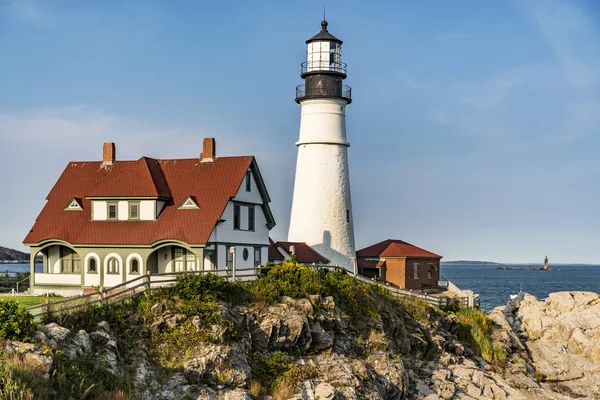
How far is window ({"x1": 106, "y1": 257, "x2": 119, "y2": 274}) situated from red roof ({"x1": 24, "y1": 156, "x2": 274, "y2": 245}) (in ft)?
2.62

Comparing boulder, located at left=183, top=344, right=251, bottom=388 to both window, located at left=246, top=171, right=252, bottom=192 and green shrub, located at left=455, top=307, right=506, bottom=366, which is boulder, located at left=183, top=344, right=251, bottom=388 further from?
green shrub, located at left=455, top=307, right=506, bottom=366

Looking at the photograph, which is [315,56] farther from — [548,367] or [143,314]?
[143,314]

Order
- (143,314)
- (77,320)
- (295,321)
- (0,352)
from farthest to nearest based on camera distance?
(295,321) < (143,314) < (77,320) < (0,352)

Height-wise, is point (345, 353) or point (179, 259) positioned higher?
point (179, 259)

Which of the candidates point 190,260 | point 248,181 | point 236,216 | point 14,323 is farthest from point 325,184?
point 14,323

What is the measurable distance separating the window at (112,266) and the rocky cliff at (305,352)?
866 cm

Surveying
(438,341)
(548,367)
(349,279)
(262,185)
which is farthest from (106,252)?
(548,367)

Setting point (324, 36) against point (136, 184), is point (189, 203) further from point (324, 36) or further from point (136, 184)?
point (324, 36)

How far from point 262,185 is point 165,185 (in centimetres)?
450

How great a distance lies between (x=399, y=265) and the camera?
4600 cm

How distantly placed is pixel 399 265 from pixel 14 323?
31.2m

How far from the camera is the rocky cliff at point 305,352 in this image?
1906 centimetres

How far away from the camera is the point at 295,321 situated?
2544 cm

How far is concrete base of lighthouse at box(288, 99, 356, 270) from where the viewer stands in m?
41.3
